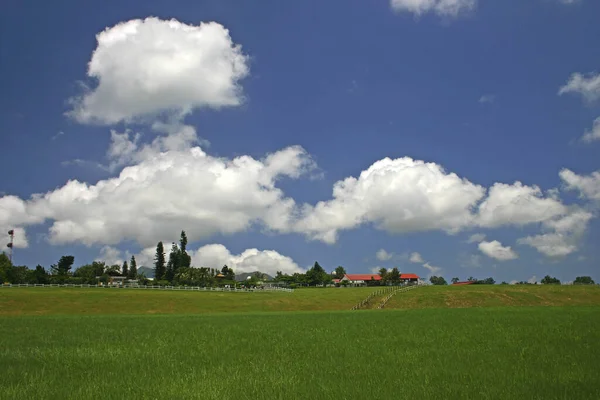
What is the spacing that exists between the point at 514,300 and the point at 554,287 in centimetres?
2052

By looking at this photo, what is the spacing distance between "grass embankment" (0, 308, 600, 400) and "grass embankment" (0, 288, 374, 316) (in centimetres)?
4970

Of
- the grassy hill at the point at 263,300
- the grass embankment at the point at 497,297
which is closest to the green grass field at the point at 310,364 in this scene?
the grassy hill at the point at 263,300

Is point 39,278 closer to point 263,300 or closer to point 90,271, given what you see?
point 90,271

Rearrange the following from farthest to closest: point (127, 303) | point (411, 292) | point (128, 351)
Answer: point (411, 292), point (127, 303), point (128, 351)

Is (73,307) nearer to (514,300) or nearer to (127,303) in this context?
(127,303)

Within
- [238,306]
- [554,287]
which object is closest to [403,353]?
[238,306]

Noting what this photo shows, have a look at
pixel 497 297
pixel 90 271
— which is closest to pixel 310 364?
pixel 497 297

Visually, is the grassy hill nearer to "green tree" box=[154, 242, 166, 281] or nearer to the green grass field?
the green grass field

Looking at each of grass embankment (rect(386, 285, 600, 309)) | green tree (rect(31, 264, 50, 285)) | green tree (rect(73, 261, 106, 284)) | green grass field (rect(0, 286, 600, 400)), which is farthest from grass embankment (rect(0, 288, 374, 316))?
green tree (rect(73, 261, 106, 284))

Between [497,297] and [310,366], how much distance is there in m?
86.4

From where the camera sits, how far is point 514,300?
88.3 meters

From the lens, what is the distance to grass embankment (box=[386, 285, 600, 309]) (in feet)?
284

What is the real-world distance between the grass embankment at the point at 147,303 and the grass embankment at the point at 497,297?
12.3m

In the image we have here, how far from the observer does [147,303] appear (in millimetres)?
80188
